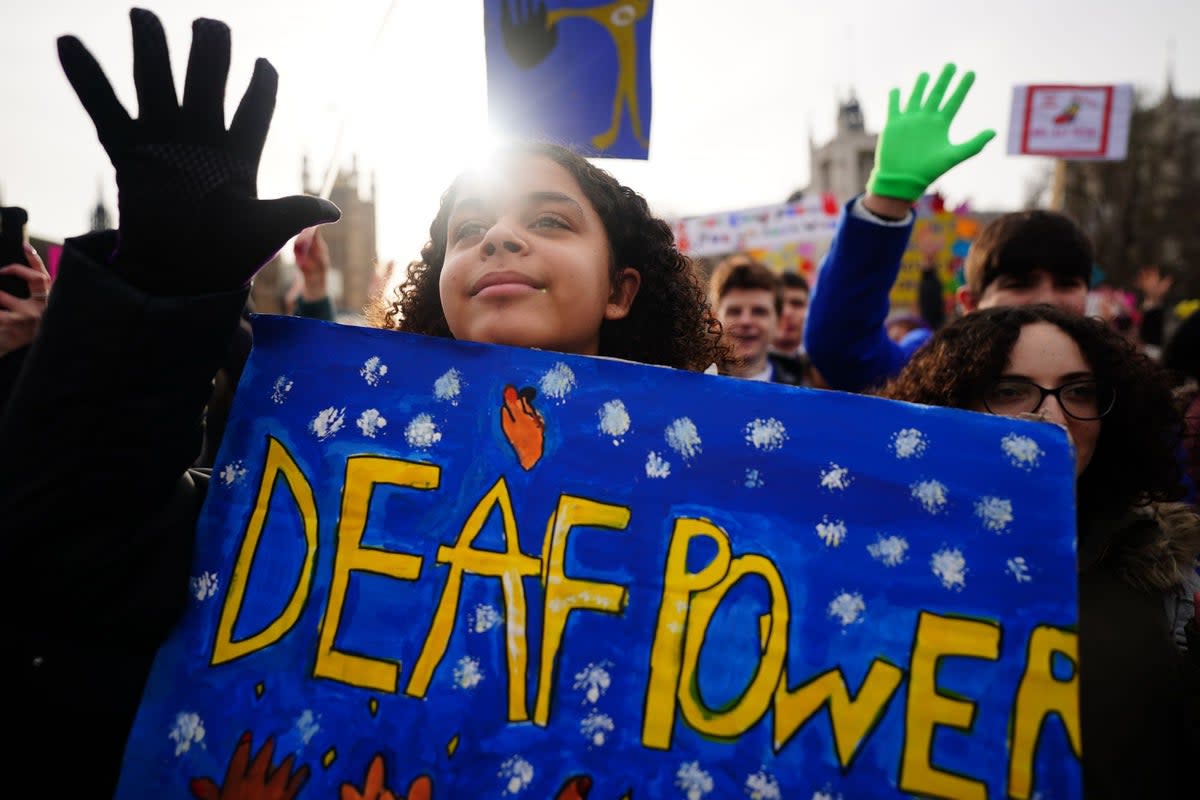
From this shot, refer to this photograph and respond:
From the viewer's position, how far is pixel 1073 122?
5.73 m

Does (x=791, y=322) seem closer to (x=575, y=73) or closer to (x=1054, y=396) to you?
(x=575, y=73)

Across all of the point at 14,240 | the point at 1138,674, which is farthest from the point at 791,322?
the point at 14,240

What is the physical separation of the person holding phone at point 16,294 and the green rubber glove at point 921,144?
1.66 metres

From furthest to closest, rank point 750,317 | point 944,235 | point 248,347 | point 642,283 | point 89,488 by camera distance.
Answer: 1. point 944,235
2. point 750,317
3. point 642,283
4. point 248,347
5. point 89,488

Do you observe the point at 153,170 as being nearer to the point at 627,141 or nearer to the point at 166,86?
the point at 166,86

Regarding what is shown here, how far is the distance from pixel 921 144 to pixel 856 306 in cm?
42

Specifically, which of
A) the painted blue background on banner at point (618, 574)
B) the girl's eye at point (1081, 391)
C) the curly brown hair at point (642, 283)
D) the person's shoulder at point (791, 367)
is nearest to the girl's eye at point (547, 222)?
the curly brown hair at point (642, 283)

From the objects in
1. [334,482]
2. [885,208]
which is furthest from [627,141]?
[334,482]

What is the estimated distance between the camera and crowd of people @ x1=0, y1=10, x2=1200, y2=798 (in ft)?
3.26

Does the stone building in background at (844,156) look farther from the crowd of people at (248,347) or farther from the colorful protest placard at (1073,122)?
the crowd of people at (248,347)

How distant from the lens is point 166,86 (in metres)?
1.01

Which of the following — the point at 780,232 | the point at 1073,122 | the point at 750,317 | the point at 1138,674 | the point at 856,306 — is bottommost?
the point at 1138,674

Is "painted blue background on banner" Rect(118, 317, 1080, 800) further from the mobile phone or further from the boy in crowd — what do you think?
the boy in crowd

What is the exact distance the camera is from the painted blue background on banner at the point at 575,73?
2.21 meters
